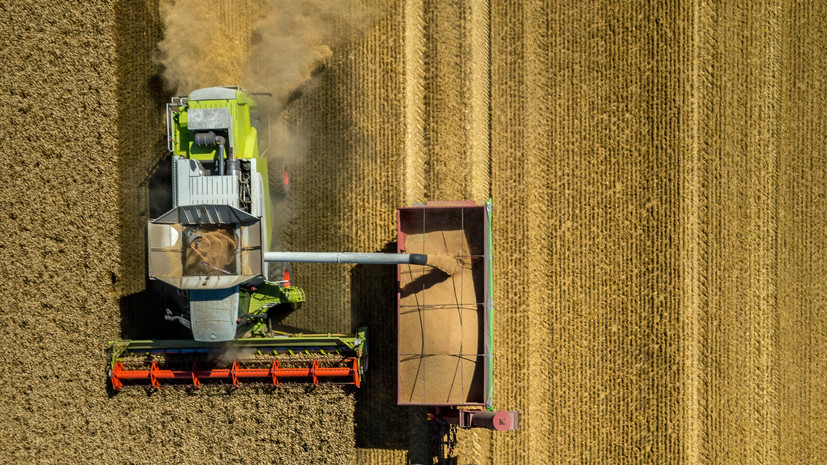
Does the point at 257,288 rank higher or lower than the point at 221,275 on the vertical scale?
lower

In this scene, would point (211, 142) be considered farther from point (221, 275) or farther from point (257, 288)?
point (257, 288)

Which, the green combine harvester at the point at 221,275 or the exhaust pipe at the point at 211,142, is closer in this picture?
the green combine harvester at the point at 221,275

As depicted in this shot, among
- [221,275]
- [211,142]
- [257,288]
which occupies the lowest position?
[257,288]

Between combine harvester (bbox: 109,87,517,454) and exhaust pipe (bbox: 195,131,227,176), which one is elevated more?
exhaust pipe (bbox: 195,131,227,176)

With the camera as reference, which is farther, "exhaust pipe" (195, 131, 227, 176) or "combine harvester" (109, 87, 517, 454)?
"exhaust pipe" (195, 131, 227, 176)

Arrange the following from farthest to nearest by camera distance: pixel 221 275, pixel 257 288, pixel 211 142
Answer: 1. pixel 257 288
2. pixel 211 142
3. pixel 221 275

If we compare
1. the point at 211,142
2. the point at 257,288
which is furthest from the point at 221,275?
the point at 211,142

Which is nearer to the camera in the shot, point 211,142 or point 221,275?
point 221,275

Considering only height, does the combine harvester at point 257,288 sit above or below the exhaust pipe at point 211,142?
below

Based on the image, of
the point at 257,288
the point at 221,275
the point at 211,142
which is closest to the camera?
the point at 221,275
